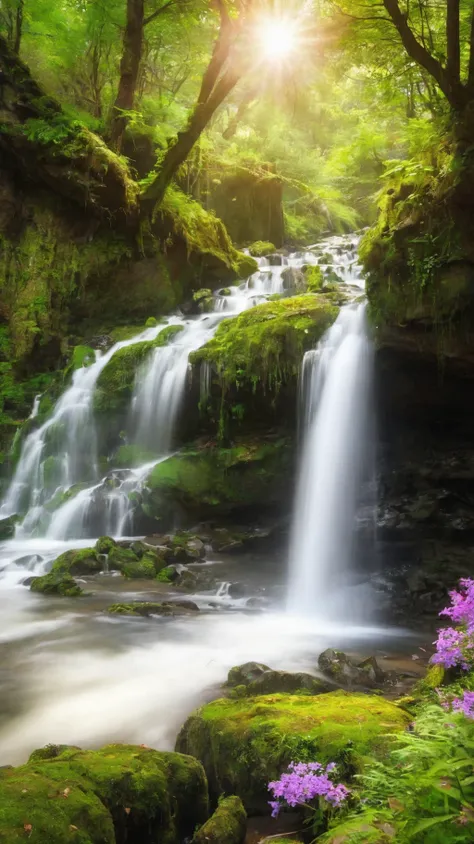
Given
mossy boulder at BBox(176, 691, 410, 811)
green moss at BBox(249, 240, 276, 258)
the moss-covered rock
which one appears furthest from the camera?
green moss at BBox(249, 240, 276, 258)

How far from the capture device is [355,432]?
10555 mm

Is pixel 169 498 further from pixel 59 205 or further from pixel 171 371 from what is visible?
pixel 59 205

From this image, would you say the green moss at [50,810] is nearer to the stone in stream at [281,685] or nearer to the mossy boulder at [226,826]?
the mossy boulder at [226,826]

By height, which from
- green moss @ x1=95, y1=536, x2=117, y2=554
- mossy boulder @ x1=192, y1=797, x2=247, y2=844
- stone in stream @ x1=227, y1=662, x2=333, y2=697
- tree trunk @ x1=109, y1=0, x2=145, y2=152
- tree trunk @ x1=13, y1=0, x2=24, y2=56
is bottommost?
green moss @ x1=95, y1=536, x2=117, y2=554

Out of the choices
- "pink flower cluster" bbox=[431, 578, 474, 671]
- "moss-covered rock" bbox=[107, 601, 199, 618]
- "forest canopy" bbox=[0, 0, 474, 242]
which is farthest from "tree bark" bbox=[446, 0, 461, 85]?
"moss-covered rock" bbox=[107, 601, 199, 618]

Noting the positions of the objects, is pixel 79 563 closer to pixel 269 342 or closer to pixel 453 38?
pixel 269 342

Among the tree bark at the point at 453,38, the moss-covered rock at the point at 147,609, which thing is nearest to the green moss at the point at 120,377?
the moss-covered rock at the point at 147,609

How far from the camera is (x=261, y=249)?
852 inches

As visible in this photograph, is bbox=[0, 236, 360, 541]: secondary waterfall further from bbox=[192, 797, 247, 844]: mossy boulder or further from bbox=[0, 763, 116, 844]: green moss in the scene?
bbox=[0, 763, 116, 844]: green moss

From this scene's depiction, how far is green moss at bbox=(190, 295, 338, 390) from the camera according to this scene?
11.4 meters

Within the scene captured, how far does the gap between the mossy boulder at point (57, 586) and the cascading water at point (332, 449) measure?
3.67 metres

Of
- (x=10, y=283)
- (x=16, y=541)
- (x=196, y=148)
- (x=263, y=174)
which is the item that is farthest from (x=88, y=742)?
(x=263, y=174)

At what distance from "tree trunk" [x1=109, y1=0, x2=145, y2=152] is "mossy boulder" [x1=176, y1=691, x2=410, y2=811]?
15762 millimetres

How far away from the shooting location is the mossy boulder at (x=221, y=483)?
38.9ft
